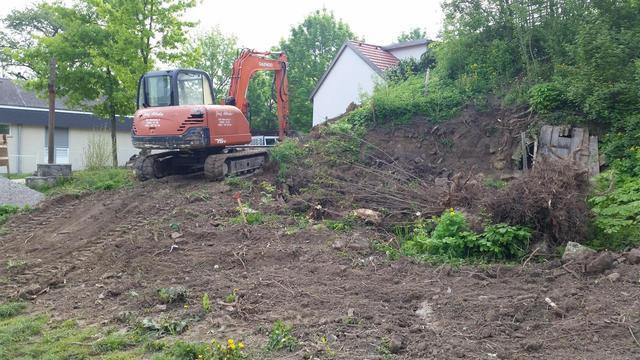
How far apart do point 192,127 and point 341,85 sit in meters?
17.4

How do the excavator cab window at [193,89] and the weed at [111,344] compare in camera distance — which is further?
the excavator cab window at [193,89]

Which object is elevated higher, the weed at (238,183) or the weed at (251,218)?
the weed at (238,183)

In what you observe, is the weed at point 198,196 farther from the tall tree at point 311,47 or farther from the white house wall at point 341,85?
the tall tree at point 311,47

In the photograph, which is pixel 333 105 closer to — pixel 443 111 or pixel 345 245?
pixel 443 111

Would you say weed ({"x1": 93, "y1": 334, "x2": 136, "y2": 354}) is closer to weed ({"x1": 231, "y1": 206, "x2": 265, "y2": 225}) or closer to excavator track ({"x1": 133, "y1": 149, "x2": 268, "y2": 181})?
weed ({"x1": 231, "y1": 206, "x2": 265, "y2": 225})

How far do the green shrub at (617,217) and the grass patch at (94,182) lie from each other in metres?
10.0

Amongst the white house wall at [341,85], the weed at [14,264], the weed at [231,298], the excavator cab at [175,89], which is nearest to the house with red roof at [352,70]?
the white house wall at [341,85]

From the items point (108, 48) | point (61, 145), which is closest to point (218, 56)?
point (61, 145)

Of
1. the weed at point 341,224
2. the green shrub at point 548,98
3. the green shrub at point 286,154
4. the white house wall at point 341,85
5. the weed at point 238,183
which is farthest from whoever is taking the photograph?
the white house wall at point 341,85

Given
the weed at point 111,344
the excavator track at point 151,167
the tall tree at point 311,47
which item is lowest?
the weed at point 111,344

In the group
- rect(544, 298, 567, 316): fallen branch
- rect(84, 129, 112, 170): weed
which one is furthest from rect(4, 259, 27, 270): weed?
rect(84, 129, 112, 170): weed

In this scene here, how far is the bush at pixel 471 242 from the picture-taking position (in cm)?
806

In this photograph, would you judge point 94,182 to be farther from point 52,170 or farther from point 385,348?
point 385,348

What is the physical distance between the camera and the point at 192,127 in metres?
13.1
